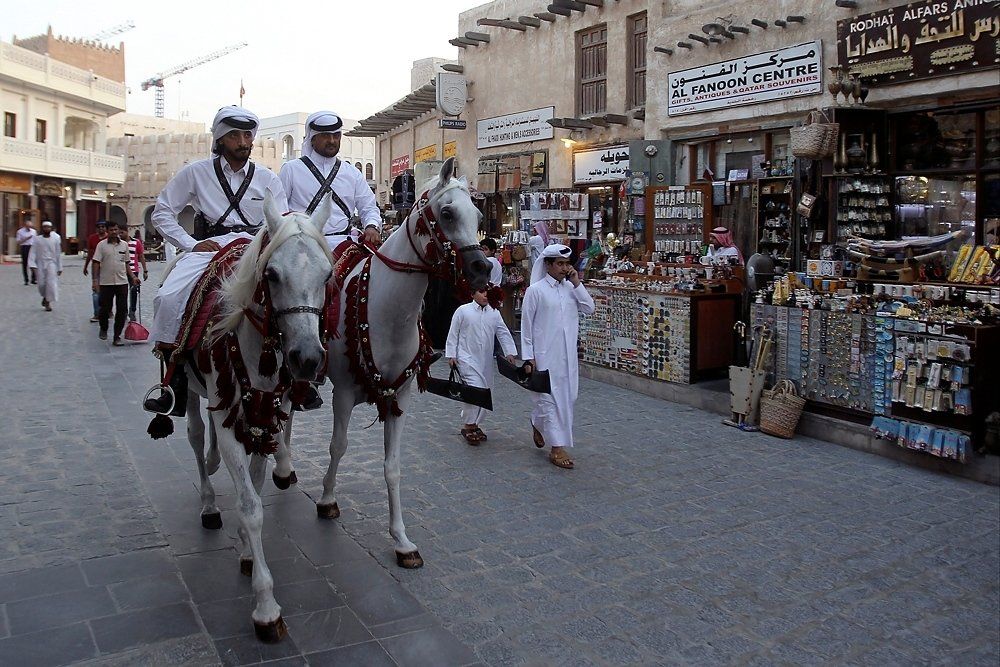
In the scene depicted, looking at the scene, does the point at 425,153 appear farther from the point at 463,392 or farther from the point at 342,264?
the point at 342,264

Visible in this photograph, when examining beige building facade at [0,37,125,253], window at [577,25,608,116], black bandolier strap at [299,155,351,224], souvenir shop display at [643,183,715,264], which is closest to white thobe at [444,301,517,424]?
black bandolier strap at [299,155,351,224]

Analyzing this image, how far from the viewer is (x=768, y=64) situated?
1165 centimetres

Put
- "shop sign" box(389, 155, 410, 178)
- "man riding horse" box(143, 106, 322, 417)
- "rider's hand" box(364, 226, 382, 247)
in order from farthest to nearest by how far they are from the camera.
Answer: "shop sign" box(389, 155, 410, 178) → "rider's hand" box(364, 226, 382, 247) → "man riding horse" box(143, 106, 322, 417)

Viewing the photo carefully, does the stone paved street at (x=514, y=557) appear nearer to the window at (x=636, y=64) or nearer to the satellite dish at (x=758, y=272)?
the satellite dish at (x=758, y=272)

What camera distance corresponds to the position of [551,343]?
7.20 m

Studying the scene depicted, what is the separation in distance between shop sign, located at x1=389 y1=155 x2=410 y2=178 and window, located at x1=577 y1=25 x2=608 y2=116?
1058 centimetres

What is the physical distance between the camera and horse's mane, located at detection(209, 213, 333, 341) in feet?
11.9

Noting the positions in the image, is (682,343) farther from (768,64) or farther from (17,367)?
(17,367)

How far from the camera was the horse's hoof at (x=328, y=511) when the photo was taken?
213 inches

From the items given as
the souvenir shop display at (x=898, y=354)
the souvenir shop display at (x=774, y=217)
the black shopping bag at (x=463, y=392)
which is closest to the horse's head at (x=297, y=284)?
the black shopping bag at (x=463, y=392)

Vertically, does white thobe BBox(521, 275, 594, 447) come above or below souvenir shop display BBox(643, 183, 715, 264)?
below

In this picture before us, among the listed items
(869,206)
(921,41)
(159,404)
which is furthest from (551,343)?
(921,41)

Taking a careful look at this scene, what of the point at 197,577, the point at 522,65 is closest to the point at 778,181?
the point at 522,65

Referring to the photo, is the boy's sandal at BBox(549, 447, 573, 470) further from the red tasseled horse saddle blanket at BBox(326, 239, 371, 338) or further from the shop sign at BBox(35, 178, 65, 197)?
the shop sign at BBox(35, 178, 65, 197)
